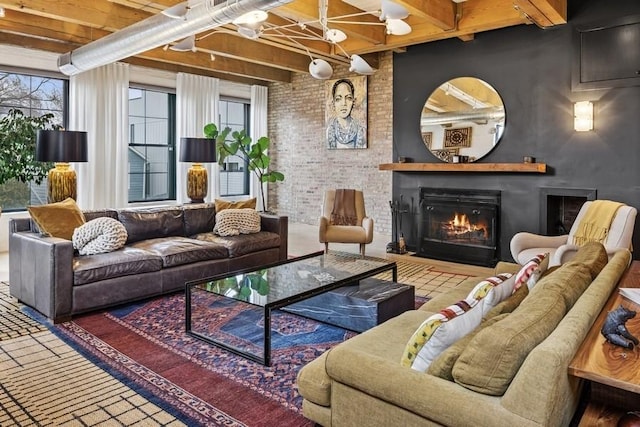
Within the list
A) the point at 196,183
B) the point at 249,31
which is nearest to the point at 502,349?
the point at 249,31

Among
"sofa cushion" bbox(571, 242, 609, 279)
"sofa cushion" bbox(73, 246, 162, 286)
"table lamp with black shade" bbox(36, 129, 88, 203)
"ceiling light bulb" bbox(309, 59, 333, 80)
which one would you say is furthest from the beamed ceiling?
"sofa cushion" bbox(571, 242, 609, 279)

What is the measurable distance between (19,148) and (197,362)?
4.81 meters

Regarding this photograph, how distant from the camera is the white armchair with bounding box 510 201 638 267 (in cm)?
396

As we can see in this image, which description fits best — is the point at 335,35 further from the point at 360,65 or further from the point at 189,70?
the point at 189,70

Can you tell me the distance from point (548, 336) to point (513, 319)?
0.40 ft

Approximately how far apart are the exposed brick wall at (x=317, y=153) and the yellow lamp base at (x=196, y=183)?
8.96ft

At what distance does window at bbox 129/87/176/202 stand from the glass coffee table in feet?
14.3

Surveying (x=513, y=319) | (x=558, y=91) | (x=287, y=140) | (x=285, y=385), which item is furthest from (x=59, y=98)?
(x=513, y=319)

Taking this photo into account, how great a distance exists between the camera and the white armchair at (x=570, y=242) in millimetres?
3955

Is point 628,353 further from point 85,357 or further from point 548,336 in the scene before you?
point 85,357

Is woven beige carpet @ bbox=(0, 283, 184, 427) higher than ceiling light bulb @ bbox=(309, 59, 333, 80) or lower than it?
lower

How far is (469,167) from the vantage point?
229 inches

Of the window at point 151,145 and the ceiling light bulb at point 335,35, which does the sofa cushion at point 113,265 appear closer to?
the ceiling light bulb at point 335,35

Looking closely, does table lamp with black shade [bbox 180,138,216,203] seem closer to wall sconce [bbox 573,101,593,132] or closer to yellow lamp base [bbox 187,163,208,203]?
yellow lamp base [bbox 187,163,208,203]
